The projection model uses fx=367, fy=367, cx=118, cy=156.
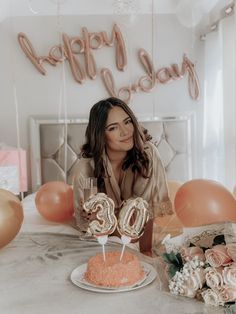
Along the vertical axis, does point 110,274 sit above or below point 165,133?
below

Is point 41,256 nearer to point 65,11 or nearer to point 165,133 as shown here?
point 165,133

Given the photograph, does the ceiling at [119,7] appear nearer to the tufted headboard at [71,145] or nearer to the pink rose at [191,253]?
the tufted headboard at [71,145]

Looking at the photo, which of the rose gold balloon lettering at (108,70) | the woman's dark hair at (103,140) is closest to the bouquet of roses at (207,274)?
the woman's dark hair at (103,140)

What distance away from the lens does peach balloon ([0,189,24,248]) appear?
3.79ft

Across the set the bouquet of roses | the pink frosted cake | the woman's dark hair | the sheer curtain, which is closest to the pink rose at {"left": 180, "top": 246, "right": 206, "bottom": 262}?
the bouquet of roses

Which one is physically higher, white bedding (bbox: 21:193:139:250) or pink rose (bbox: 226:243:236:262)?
pink rose (bbox: 226:243:236:262)

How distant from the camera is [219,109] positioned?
1391 mm

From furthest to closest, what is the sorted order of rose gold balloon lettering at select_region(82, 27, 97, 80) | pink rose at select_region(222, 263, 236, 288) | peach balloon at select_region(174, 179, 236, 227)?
rose gold balloon lettering at select_region(82, 27, 97, 80)
peach balloon at select_region(174, 179, 236, 227)
pink rose at select_region(222, 263, 236, 288)

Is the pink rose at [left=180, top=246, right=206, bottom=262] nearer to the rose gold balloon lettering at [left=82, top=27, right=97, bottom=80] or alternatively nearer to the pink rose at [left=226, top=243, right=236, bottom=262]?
the pink rose at [left=226, top=243, right=236, bottom=262]

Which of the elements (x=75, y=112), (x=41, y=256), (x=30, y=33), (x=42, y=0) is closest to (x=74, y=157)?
(x=75, y=112)

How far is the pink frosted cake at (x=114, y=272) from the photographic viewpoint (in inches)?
35.4

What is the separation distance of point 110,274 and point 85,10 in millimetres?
922

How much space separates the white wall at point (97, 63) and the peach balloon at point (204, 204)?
30 centimetres

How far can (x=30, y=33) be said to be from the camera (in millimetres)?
1338
